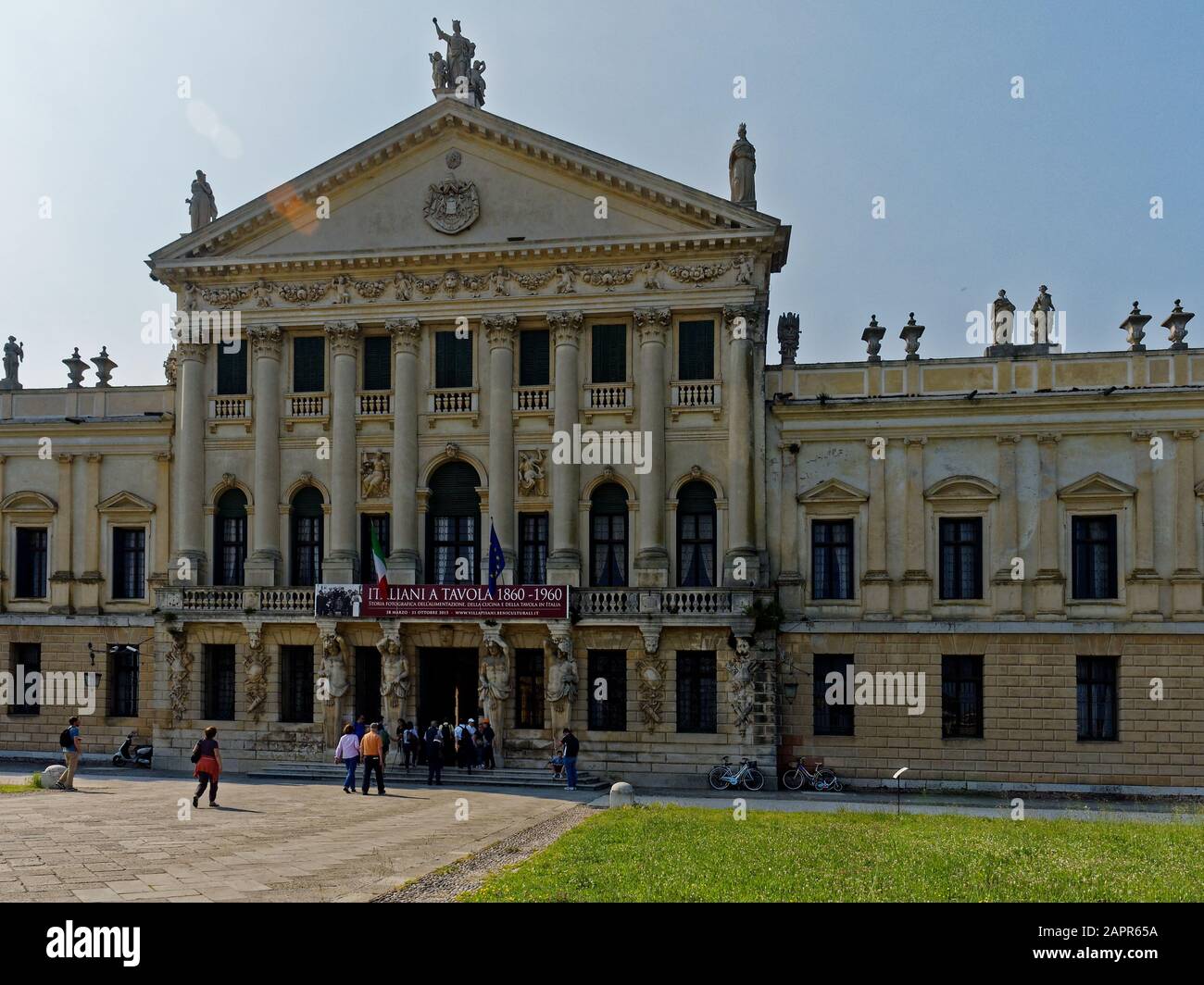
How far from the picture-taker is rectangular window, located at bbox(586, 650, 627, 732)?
33.8 m

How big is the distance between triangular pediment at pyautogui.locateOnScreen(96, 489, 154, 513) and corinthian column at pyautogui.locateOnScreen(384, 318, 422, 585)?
899 cm

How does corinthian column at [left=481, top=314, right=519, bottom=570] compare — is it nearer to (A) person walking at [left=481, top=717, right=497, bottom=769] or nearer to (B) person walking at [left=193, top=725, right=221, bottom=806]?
(A) person walking at [left=481, top=717, right=497, bottom=769]

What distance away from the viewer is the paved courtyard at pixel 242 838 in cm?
1389

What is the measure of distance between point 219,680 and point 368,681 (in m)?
5.05

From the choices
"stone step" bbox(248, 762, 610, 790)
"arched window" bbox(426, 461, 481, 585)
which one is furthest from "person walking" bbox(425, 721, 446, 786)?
"arched window" bbox(426, 461, 481, 585)

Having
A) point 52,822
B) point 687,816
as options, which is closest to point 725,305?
point 687,816

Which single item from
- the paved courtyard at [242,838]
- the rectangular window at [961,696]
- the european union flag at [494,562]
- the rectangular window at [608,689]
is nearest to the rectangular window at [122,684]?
the paved courtyard at [242,838]

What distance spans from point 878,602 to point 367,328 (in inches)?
725

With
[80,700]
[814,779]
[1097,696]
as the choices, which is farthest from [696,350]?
[80,700]

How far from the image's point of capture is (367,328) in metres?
36.0

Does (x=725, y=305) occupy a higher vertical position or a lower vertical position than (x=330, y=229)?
lower

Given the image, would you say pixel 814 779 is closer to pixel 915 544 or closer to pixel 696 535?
pixel 915 544
